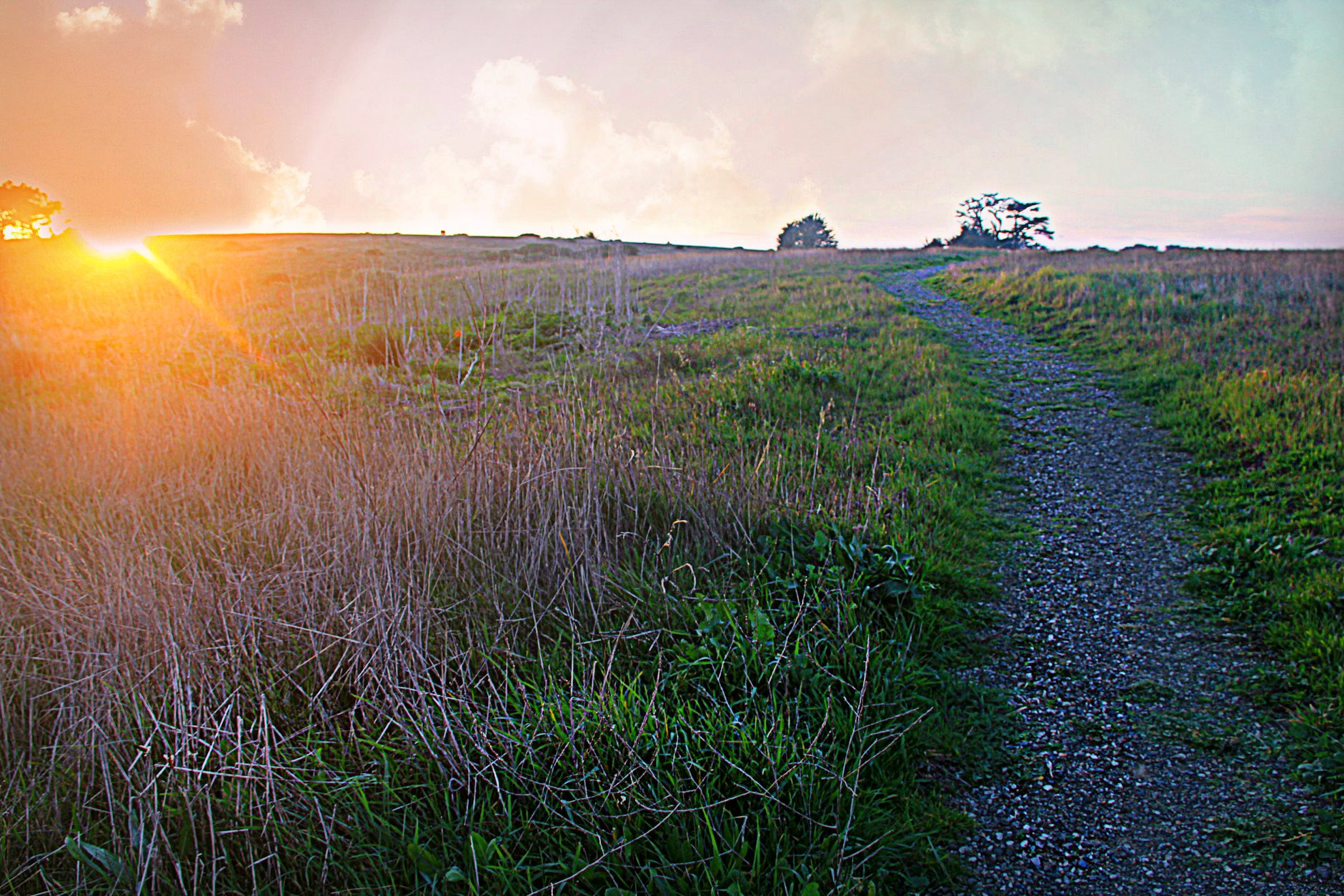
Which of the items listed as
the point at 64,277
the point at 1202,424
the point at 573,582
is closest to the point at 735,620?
the point at 573,582

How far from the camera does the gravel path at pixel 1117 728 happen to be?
7.36ft

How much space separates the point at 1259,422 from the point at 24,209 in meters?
55.7

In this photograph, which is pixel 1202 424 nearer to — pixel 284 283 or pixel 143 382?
pixel 143 382

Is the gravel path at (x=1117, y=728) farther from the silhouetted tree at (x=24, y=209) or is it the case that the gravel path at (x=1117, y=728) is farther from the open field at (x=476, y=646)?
the silhouetted tree at (x=24, y=209)

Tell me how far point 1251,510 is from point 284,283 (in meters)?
11.9

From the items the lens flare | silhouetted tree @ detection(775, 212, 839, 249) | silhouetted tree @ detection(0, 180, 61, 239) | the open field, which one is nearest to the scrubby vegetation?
the open field

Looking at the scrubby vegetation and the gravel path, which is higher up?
the scrubby vegetation

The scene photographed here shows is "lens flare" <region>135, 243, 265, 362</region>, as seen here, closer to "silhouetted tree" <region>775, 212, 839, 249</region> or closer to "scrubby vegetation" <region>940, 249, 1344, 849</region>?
"scrubby vegetation" <region>940, 249, 1344, 849</region>

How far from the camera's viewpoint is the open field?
215 cm

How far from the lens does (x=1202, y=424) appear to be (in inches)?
247

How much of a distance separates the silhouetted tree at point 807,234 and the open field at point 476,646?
164 feet

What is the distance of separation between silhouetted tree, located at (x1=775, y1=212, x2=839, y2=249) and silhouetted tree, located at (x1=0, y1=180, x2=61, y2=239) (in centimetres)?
4666

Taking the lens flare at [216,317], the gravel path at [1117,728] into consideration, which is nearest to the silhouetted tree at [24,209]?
the lens flare at [216,317]

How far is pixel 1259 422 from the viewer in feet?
19.4
